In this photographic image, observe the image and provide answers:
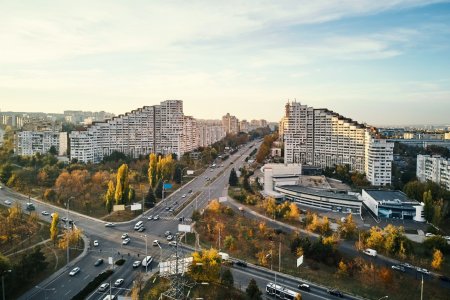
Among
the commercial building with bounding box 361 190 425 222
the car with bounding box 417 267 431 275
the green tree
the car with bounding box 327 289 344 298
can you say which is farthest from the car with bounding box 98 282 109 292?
the commercial building with bounding box 361 190 425 222

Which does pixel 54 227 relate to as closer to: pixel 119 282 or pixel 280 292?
pixel 119 282

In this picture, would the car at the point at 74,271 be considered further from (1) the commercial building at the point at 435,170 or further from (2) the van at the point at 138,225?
(1) the commercial building at the point at 435,170

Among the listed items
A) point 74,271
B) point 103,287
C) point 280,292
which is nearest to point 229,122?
point 74,271

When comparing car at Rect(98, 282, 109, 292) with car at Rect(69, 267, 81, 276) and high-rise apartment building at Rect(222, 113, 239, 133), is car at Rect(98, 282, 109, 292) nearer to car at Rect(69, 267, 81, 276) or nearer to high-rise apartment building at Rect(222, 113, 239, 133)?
car at Rect(69, 267, 81, 276)

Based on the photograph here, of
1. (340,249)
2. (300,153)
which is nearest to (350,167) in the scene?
(300,153)

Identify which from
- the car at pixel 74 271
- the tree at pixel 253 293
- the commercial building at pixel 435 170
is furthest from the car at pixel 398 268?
the commercial building at pixel 435 170

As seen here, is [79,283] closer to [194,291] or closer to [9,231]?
[194,291]
